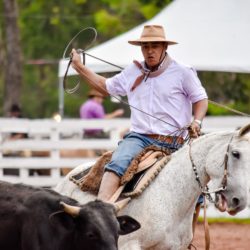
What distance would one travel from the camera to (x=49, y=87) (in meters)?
45.4

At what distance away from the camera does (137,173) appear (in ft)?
31.9

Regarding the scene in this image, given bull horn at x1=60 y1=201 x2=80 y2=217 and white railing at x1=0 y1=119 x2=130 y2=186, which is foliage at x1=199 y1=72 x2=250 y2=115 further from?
bull horn at x1=60 y1=201 x2=80 y2=217

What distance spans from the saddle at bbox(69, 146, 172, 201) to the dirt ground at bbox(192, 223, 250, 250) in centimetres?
376

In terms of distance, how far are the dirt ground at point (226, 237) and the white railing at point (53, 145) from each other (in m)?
1.61

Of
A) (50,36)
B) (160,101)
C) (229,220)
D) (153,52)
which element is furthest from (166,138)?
(50,36)

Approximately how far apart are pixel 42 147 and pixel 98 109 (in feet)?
6.43

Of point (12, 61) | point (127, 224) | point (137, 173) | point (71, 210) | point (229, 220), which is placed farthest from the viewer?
point (12, 61)

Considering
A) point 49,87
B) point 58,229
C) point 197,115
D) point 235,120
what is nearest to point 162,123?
point 197,115

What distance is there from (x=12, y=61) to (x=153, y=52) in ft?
58.2

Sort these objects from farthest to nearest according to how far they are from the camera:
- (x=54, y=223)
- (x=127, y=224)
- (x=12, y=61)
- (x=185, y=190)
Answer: (x=12, y=61) → (x=185, y=190) → (x=127, y=224) → (x=54, y=223)

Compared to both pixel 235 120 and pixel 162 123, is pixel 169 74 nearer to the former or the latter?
pixel 162 123

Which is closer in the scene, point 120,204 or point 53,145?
point 120,204

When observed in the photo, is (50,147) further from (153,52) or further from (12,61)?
(12,61)

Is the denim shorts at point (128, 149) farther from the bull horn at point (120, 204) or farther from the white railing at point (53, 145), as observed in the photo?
the white railing at point (53, 145)
